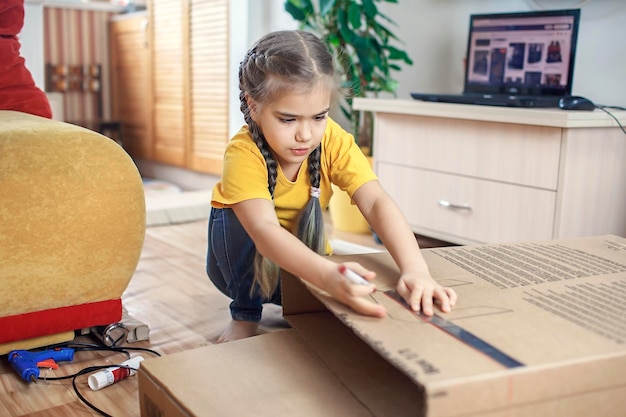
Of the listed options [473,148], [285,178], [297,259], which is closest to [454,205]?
[473,148]

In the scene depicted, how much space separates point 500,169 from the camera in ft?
Answer: 6.12

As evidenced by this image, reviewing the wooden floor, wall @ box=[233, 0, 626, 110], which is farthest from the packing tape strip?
wall @ box=[233, 0, 626, 110]

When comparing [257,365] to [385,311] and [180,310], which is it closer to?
[385,311]

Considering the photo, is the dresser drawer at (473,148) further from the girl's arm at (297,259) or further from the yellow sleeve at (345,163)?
the girl's arm at (297,259)

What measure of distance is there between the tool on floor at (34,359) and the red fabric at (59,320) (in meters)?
0.03

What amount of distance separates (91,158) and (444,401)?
0.76 m

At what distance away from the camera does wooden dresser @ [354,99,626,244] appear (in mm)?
1716

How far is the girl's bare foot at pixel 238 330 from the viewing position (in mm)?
1255

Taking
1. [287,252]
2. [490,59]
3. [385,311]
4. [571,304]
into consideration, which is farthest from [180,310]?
[490,59]

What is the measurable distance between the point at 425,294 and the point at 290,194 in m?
0.47

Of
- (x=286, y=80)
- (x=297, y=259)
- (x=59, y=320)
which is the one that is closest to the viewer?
(x=297, y=259)

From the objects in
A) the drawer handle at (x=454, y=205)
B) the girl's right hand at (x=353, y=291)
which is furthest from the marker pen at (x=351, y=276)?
the drawer handle at (x=454, y=205)

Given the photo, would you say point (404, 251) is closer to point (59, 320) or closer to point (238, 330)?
point (238, 330)

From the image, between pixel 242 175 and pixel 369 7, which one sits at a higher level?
pixel 369 7
